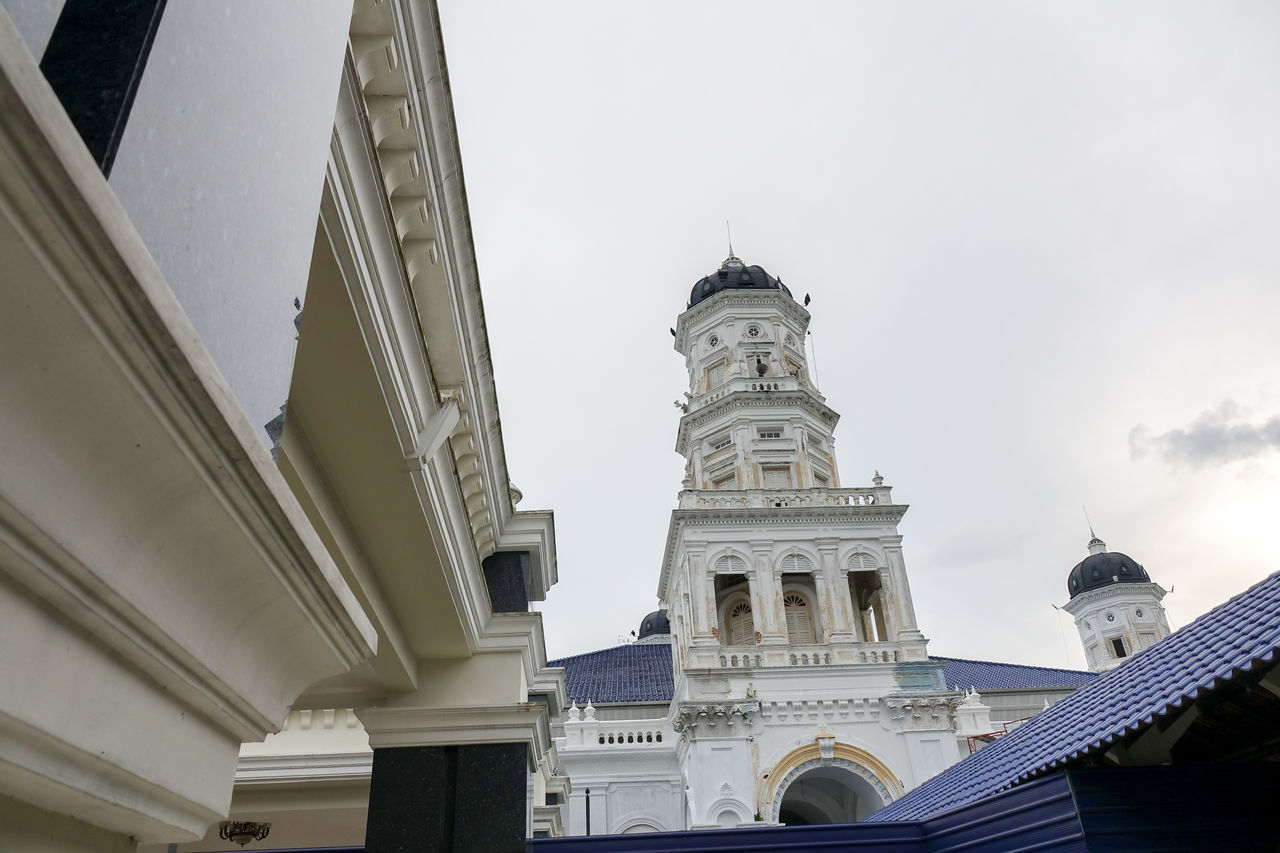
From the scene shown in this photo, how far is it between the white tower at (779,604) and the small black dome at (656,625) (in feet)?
43.3

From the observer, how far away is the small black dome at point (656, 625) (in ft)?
139

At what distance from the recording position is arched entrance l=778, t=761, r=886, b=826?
21.5m

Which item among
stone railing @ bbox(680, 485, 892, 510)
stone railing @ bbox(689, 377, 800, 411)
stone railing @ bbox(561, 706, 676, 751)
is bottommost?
stone railing @ bbox(561, 706, 676, 751)

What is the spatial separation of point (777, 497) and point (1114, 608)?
1146 inches

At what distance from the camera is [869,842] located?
9.04 meters

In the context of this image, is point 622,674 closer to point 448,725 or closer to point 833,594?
point 833,594

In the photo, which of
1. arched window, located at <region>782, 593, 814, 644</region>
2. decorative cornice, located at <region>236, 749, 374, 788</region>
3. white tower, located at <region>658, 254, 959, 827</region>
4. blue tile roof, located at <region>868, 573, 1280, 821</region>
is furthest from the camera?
arched window, located at <region>782, 593, 814, 644</region>

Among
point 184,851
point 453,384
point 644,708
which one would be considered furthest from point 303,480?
point 644,708

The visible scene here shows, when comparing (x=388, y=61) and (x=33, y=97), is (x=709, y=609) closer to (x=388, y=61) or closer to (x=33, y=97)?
(x=388, y=61)

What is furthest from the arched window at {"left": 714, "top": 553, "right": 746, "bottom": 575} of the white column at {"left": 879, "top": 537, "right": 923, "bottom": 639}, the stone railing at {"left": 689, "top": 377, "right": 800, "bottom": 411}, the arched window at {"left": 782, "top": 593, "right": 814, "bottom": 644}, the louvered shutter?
the stone railing at {"left": 689, "top": 377, "right": 800, "bottom": 411}

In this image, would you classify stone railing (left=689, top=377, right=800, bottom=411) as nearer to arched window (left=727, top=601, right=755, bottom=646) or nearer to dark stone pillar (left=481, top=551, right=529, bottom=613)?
arched window (left=727, top=601, right=755, bottom=646)

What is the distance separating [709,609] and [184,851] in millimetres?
14376

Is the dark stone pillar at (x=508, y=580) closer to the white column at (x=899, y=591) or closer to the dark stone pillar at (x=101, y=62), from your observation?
the dark stone pillar at (x=101, y=62)

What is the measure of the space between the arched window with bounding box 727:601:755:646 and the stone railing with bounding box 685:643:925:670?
1.79m
